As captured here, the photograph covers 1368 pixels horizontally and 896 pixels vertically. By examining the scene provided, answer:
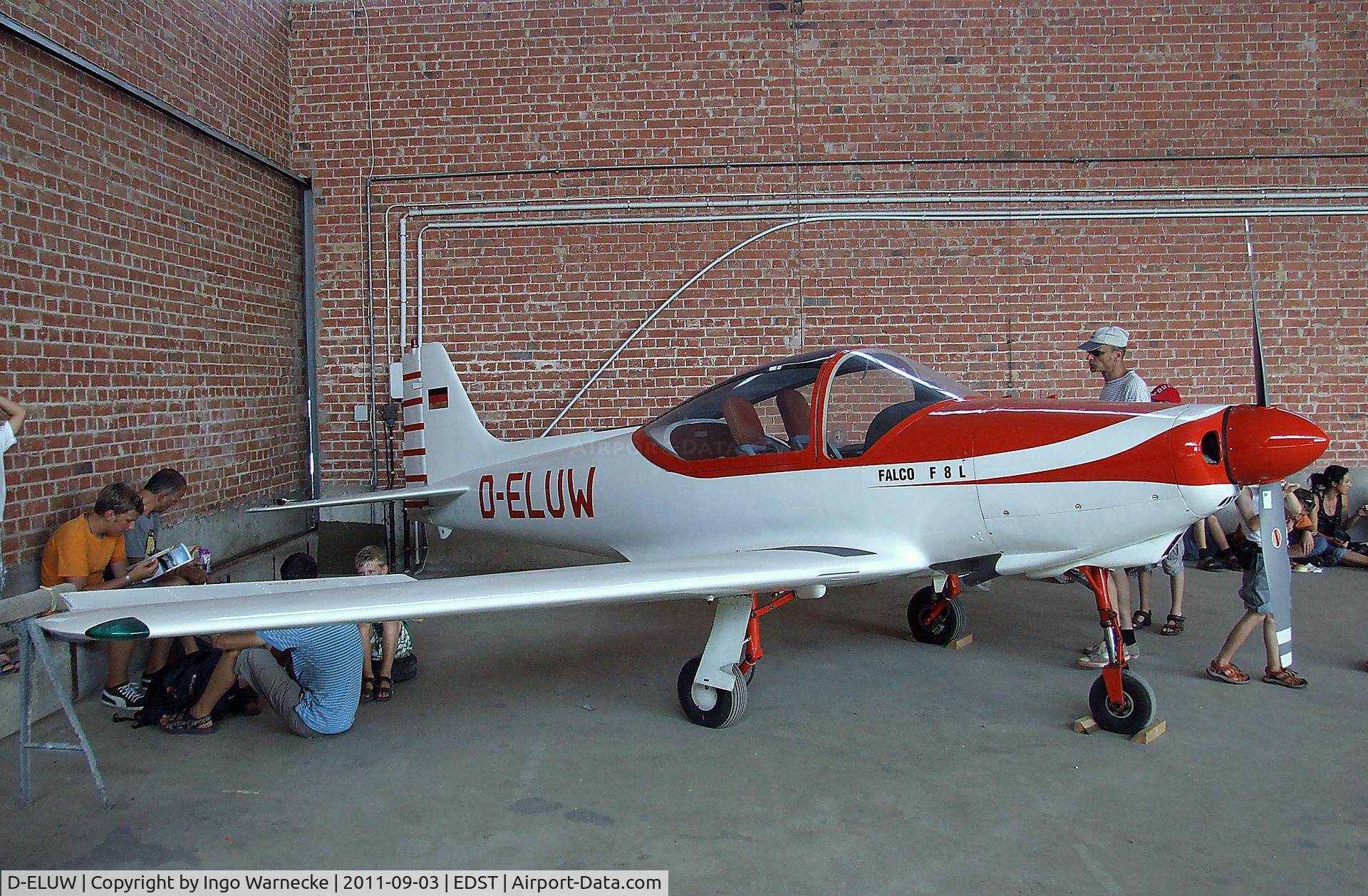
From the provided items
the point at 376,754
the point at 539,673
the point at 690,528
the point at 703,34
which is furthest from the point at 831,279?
the point at 376,754

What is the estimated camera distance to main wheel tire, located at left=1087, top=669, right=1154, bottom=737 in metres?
3.63

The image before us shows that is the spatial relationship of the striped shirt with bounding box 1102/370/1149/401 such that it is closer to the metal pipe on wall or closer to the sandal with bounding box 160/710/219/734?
the metal pipe on wall

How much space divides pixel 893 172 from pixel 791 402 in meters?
4.06

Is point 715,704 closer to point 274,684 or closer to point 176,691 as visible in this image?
point 274,684

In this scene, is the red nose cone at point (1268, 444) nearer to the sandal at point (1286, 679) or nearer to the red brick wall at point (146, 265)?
the sandal at point (1286, 679)

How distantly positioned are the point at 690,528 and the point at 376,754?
1.86 metres

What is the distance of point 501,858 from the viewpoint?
277 cm

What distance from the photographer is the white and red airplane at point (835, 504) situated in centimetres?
327

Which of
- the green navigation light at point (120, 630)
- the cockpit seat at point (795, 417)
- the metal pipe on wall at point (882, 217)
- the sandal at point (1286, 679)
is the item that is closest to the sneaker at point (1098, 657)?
the sandal at point (1286, 679)

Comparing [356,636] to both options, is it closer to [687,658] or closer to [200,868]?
[200,868]

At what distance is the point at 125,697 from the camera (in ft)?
13.7

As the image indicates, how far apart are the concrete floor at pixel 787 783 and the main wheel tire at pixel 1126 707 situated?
0.27 feet

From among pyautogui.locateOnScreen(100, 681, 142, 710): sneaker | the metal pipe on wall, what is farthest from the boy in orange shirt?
the metal pipe on wall

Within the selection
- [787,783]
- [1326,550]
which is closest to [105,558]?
[787,783]
